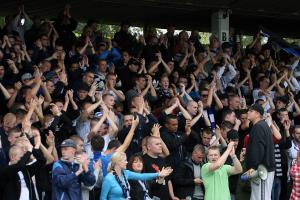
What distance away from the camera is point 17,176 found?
28.6 ft

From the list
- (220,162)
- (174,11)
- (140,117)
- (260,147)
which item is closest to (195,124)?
(140,117)

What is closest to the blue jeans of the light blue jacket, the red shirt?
the red shirt

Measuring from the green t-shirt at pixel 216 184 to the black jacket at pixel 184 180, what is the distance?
2.49 ft

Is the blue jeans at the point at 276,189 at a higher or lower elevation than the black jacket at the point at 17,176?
lower

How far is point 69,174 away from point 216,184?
2.25m

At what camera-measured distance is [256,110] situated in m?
10.4

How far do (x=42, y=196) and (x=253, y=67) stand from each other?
28.6 feet

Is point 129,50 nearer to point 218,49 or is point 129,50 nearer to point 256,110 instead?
point 218,49

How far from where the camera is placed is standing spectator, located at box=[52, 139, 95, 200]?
340 inches

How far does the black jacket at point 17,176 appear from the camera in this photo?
A: 8.42m

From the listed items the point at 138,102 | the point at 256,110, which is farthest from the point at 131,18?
the point at 256,110

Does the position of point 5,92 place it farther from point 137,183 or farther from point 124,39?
point 124,39

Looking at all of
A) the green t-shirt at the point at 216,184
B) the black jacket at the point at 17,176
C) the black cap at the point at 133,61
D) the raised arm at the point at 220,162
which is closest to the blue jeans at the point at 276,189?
the green t-shirt at the point at 216,184

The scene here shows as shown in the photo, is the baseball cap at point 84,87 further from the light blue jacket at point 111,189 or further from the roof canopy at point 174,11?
the roof canopy at point 174,11
